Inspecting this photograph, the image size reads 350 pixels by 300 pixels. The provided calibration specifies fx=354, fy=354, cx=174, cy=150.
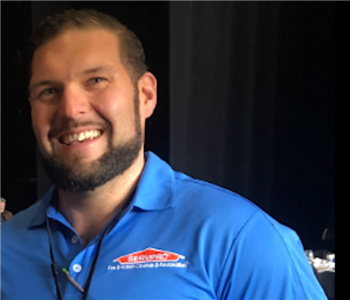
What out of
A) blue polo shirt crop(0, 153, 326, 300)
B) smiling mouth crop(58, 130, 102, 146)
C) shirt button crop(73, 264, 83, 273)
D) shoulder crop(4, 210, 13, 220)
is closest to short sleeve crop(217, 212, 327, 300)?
blue polo shirt crop(0, 153, 326, 300)

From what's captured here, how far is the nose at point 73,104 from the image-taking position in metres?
0.95

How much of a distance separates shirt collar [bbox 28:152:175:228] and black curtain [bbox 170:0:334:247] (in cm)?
51

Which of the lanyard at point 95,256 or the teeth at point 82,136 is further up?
the teeth at point 82,136

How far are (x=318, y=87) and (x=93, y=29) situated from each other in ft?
2.95

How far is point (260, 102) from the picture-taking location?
1.49 m

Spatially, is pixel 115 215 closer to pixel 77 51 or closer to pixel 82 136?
pixel 82 136

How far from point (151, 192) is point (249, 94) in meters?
0.74

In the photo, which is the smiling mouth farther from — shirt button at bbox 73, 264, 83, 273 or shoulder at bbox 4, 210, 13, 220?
shoulder at bbox 4, 210, 13, 220

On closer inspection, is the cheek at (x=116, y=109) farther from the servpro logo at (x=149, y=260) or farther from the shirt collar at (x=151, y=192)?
the servpro logo at (x=149, y=260)

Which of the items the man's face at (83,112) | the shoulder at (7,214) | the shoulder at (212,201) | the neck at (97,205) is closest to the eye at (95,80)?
the man's face at (83,112)

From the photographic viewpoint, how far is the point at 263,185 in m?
1.50

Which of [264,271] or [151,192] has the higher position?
[151,192]

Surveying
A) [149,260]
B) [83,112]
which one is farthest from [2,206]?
[149,260]

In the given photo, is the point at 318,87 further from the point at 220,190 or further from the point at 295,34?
the point at 220,190
